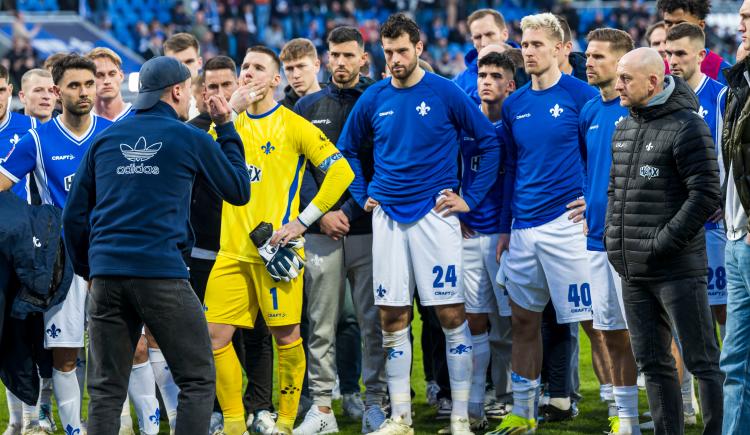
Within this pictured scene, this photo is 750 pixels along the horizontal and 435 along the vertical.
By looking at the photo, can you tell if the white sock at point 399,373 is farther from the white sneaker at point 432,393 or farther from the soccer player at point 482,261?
the white sneaker at point 432,393

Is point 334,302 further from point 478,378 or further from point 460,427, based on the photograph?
point 460,427

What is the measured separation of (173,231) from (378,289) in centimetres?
204

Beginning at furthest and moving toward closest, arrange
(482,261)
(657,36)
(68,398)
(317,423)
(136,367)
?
1. (657,36)
2. (482,261)
3. (317,423)
4. (136,367)
5. (68,398)

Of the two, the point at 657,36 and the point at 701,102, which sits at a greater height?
the point at 657,36

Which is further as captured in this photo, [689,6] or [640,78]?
[689,6]

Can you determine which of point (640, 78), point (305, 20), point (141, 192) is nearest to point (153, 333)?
point (141, 192)

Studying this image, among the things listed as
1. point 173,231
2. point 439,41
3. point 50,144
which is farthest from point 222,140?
point 439,41

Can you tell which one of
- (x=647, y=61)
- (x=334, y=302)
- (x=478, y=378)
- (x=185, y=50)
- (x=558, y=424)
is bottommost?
(x=558, y=424)

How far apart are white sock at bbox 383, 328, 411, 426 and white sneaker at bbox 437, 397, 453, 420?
687 mm

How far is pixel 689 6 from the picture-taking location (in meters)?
8.20

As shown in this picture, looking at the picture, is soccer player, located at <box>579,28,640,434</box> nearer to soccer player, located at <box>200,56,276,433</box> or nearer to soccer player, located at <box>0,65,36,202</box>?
soccer player, located at <box>200,56,276,433</box>

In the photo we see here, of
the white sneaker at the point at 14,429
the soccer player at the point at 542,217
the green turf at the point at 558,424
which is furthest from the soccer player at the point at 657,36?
the white sneaker at the point at 14,429

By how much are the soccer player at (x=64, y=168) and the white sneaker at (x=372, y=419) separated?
1.90 m

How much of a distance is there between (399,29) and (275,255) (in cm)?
168
